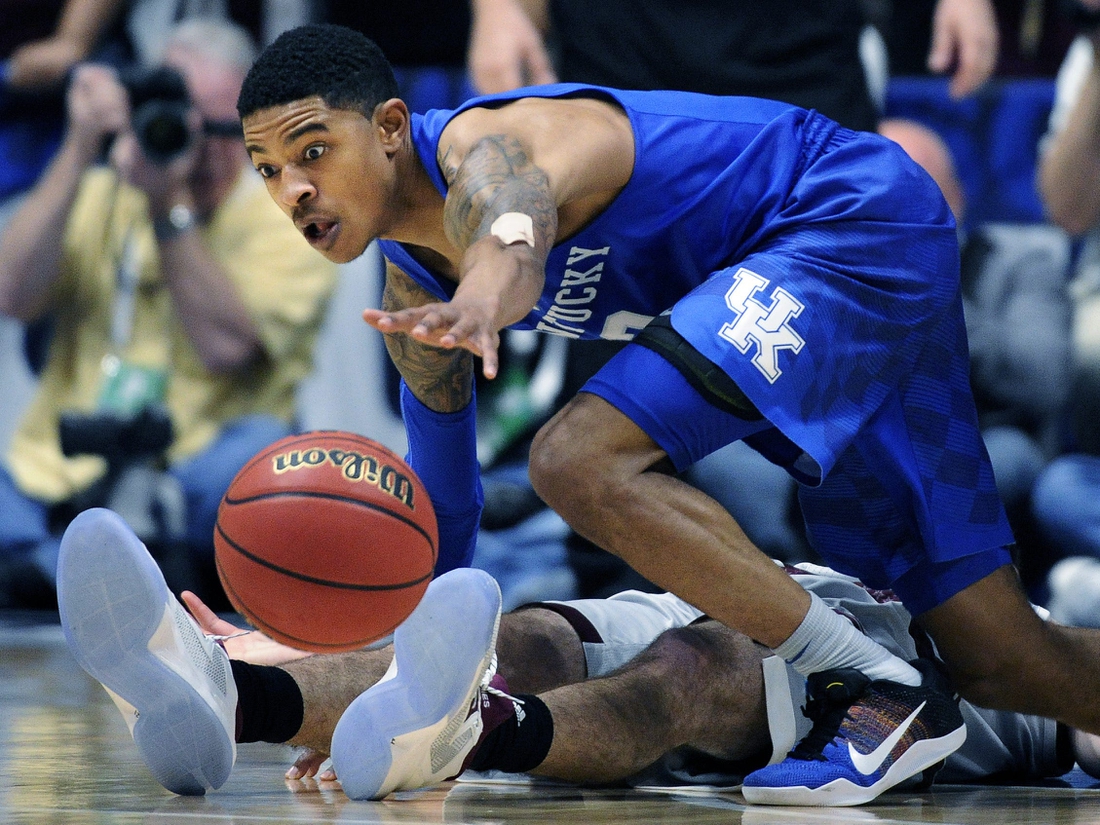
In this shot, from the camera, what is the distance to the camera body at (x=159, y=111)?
6.40 metres

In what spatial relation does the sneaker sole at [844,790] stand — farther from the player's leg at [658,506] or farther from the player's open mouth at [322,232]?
the player's open mouth at [322,232]

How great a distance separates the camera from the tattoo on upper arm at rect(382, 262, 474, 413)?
10.6ft

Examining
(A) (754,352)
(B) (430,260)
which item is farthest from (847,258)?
(B) (430,260)

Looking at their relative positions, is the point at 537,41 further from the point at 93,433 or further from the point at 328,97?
the point at 328,97

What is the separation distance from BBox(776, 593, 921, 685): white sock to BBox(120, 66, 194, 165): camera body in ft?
14.9

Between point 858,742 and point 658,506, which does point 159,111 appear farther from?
point 858,742

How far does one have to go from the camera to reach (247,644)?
113 inches

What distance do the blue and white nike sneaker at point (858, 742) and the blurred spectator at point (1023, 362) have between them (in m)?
2.86

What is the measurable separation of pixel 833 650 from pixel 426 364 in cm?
113

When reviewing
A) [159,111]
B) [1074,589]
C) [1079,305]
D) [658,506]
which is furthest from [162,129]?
[658,506]

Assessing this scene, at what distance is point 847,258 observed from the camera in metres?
2.80

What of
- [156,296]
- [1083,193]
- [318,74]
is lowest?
[156,296]

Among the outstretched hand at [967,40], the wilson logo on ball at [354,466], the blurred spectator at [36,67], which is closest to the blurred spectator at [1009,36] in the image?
the outstretched hand at [967,40]

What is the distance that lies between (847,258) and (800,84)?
105 inches
